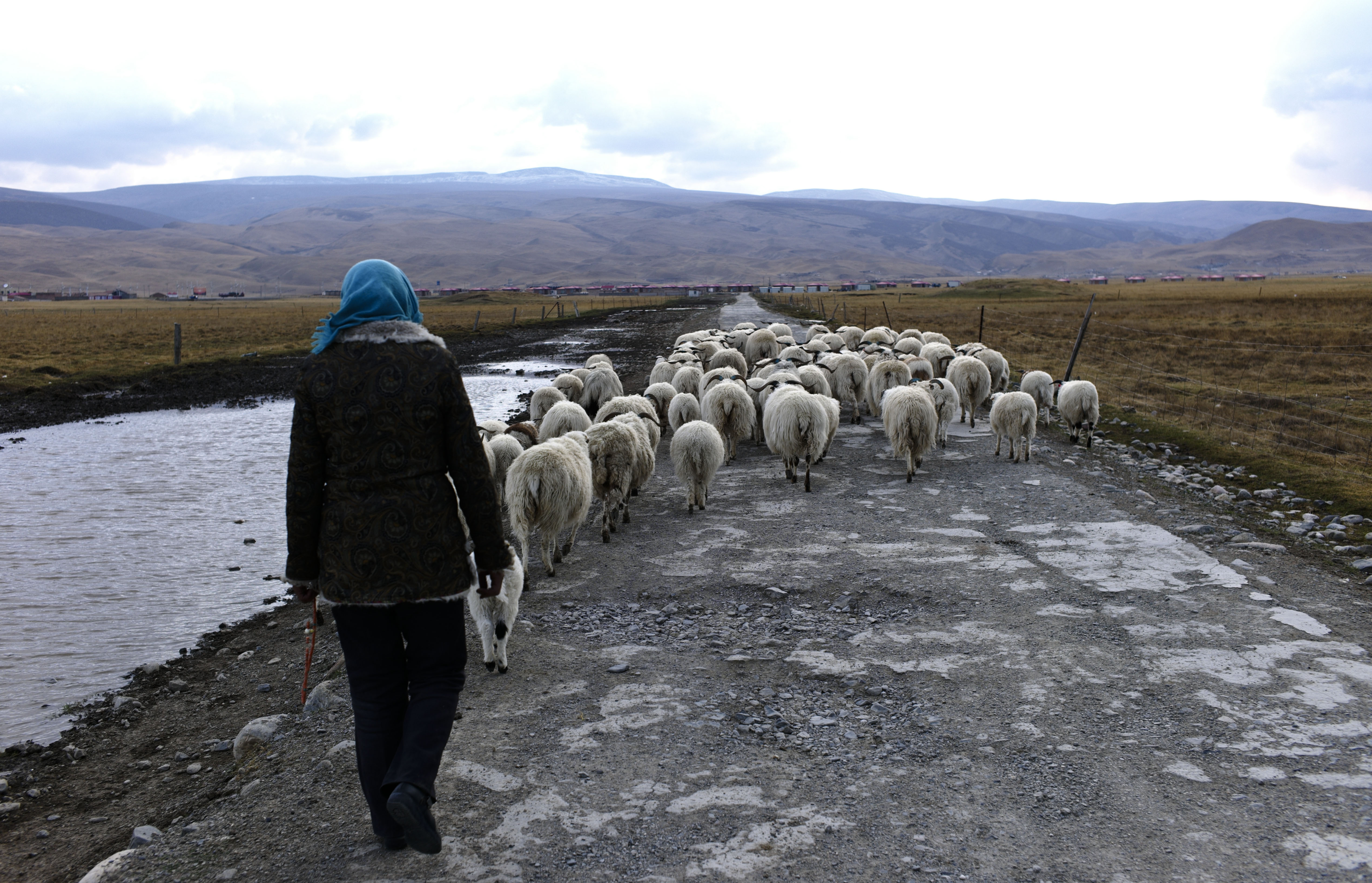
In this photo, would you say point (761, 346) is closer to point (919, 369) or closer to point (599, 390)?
point (919, 369)

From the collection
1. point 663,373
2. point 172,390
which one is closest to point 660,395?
point 663,373

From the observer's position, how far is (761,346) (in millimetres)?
21016

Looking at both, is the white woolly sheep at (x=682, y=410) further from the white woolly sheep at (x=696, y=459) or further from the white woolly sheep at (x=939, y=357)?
the white woolly sheep at (x=939, y=357)

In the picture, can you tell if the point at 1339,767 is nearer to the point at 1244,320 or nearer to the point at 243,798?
the point at 243,798

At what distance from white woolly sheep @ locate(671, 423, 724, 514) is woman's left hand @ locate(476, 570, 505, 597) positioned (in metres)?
5.64

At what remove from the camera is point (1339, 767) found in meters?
3.86

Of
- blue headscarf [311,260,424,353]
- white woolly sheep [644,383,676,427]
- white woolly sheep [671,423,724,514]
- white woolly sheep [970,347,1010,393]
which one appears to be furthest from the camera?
white woolly sheep [970,347,1010,393]

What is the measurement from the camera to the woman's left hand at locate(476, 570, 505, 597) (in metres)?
3.34

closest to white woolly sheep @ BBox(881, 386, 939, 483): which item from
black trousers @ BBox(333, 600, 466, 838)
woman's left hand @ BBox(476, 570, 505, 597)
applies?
woman's left hand @ BBox(476, 570, 505, 597)

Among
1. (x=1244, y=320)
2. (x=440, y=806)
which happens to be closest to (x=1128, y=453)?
(x=440, y=806)

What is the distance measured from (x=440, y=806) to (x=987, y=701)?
2927 mm

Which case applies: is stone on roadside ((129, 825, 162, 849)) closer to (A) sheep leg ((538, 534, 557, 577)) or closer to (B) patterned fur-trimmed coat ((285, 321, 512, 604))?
(B) patterned fur-trimmed coat ((285, 321, 512, 604))

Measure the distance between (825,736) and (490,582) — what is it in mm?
2050

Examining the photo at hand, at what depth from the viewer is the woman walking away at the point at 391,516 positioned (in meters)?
2.97
